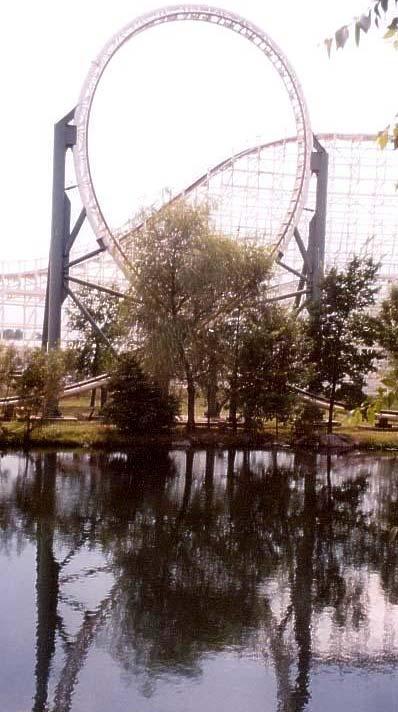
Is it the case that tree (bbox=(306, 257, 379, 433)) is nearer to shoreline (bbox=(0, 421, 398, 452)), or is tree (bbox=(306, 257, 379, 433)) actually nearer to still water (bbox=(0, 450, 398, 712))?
shoreline (bbox=(0, 421, 398, 452))

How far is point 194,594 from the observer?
720cm

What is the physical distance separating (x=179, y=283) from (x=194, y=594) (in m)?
10.3

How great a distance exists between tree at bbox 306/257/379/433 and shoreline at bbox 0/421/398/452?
39.3 inches

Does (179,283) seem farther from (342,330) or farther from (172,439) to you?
(342,330)

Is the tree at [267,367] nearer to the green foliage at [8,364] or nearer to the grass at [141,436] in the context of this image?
the grass at [141,436]

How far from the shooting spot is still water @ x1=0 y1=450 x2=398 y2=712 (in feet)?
17.3

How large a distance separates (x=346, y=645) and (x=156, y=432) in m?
10.8

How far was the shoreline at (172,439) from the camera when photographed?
15281 millimetres

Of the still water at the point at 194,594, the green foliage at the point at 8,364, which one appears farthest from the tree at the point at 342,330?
the green foliage at the point at 8,364

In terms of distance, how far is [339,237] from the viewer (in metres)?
24.3

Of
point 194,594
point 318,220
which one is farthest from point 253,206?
point 194,594

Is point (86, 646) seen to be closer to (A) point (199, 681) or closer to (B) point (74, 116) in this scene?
(A) point (199, 681)

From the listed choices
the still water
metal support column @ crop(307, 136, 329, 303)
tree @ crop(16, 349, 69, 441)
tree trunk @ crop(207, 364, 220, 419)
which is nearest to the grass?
tree @ crop(16, 349, 69, 441)

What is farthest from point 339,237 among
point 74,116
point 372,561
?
point 372,561
